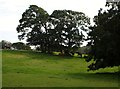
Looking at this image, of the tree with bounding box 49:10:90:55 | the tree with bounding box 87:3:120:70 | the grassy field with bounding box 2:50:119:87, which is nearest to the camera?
the grassy field with bounding box 2:50:119:87

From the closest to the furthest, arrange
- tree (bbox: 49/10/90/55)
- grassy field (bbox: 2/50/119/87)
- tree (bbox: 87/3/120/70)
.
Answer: grassy field (bbox: 2/50/119/87), tree (bbox: 87/3/120/70), tree (bbox: 49/10/90/55)

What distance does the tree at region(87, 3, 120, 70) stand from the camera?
36.9 metres

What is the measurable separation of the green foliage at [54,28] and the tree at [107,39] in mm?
47323

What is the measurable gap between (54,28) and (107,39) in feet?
177

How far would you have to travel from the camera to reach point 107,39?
3725 centimetres

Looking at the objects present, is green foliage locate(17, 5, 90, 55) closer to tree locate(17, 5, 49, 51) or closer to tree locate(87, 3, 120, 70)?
tree locate(17, 5, 49, 51)

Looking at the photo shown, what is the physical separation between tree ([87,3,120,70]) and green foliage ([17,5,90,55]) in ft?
155

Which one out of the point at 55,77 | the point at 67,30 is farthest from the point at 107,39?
the point at 67,30

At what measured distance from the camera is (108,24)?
1543 inches

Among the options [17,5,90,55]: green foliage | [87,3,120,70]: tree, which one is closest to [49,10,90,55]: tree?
[17,5,90,55]: green foliage

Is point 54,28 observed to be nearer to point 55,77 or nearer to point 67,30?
point 67,30

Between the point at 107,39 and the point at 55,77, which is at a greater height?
the point at 107,39

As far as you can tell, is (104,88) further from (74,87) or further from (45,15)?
(45,15)

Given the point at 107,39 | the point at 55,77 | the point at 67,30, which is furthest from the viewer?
the point at 67,30
